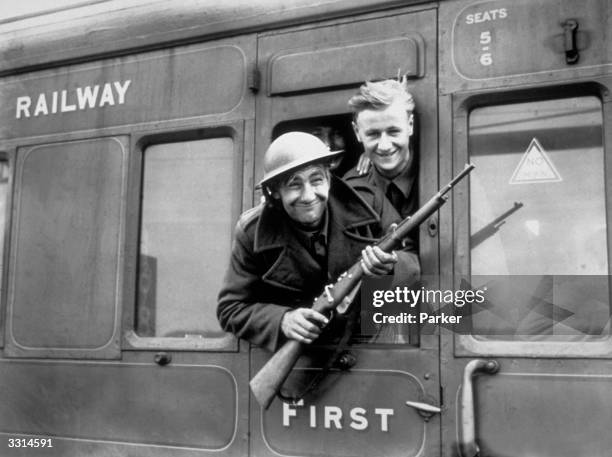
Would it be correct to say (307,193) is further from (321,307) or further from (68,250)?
(68,250)

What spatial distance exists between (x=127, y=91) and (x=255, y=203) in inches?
33.8

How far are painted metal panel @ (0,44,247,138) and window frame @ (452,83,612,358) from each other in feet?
3.05

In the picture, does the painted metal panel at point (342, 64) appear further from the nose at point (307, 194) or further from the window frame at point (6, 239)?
the window frame at point (6, 239)

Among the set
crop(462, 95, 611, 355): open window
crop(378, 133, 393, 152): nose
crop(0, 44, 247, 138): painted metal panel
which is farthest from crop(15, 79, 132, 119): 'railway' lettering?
crop(462, 95, 611, 355): open window

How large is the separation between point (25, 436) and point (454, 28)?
Answer: 252cm

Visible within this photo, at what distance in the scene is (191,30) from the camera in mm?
3318

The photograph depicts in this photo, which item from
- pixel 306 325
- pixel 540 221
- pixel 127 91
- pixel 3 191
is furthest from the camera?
pixel 3 191

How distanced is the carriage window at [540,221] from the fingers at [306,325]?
0.55 m

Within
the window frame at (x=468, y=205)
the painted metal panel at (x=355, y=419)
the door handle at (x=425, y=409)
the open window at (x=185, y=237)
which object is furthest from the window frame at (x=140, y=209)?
the window frame at (x=468, y=205)

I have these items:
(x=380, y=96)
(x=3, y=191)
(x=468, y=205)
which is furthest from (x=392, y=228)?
(x=3, y=191)

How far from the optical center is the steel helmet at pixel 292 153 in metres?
2.85

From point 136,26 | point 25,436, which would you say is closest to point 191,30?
point 136,26

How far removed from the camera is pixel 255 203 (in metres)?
3.07

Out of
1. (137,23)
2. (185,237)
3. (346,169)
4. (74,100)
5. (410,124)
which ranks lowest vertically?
(185,237)
